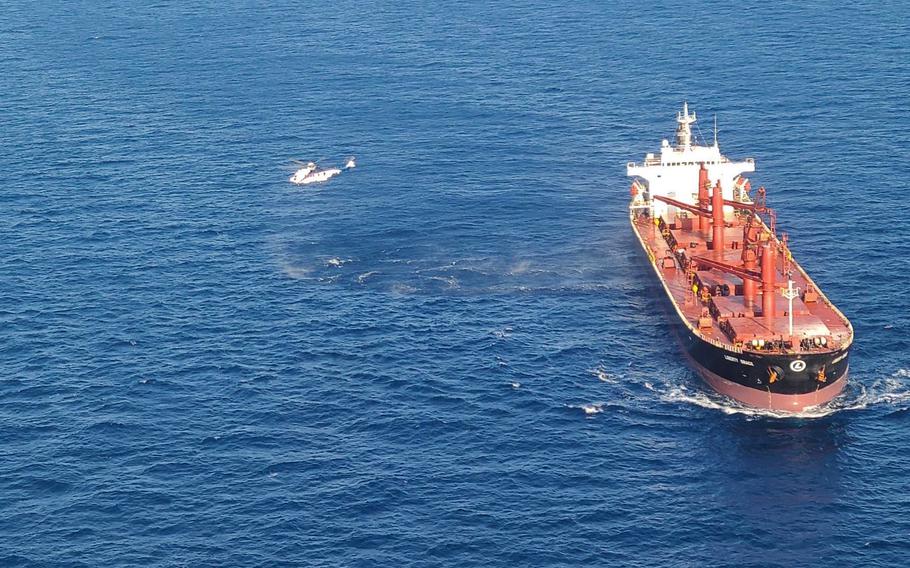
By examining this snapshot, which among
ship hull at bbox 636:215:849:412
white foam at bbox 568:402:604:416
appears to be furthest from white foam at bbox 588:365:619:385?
ship hull at bbox 636:215:849:412

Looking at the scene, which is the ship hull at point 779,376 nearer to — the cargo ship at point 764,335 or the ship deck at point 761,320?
the cargo ship at point 764,335

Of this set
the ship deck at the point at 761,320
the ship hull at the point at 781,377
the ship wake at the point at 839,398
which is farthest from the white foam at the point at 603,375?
the ship hull at the point at 781,377

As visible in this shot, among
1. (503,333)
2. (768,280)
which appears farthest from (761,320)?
(503,333)

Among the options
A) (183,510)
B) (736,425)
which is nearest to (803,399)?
(736,425)

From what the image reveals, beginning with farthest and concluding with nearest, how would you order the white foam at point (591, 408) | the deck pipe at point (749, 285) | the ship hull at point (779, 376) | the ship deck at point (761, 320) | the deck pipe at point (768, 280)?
1. the deck pipe at point (749, 285)
2. the deck pipe at point (768, 280)
3. the ship deck at point (761, 320)
4. the white foam at point (591, 408)
5. the ship hull at point (779, 376)

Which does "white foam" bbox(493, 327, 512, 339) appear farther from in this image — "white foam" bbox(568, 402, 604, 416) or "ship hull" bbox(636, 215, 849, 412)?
"ship hull" bbox(636, 215, 849, 412)

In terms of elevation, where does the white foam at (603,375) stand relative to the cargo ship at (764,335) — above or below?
below
